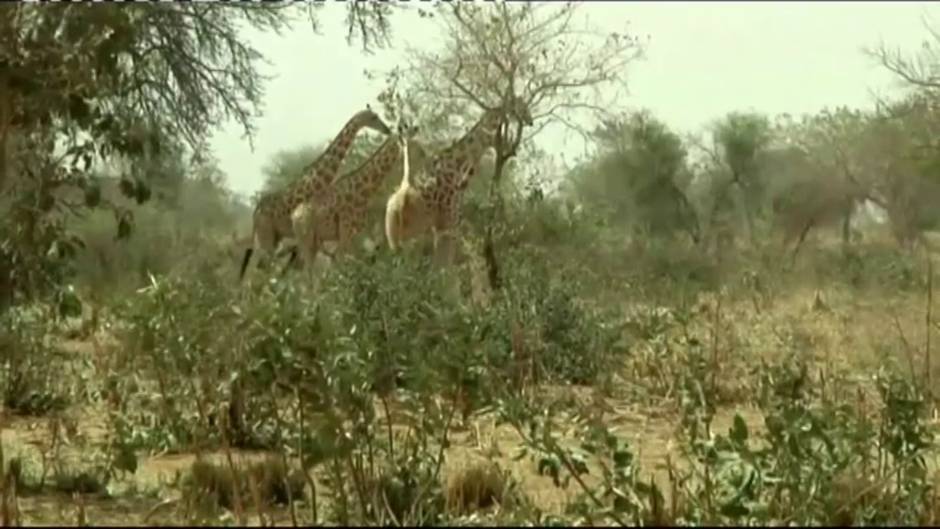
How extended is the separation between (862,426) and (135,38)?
327 centimetres

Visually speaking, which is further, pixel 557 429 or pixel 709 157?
pixel 709 157

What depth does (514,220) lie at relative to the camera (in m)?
16.9

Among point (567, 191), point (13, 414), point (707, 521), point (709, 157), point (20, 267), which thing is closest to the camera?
point (707, 521)

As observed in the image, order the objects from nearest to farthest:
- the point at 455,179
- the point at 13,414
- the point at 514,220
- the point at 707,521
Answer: the point at 707,521, the point at 13,414, the point at 455,179, the point at 514,220

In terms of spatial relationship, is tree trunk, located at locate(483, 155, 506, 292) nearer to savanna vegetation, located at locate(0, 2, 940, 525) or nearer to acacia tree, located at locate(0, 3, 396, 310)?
savanna vegetation, located at locate(0, 2, 940, 525)

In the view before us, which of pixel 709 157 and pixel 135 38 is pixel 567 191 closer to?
pixel 709 157

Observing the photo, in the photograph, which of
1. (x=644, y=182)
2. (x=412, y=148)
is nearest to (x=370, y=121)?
(x=412, y=148)

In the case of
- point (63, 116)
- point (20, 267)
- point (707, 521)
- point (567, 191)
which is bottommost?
point (707, 521)

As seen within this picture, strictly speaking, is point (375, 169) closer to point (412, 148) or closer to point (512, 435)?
point (412, 148)

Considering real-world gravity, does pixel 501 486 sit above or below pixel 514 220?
below

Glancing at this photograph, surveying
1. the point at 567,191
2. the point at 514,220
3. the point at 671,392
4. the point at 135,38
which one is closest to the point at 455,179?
the point at 514,220

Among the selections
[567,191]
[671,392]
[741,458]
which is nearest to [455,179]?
[671,392]

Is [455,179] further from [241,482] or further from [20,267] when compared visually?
[241,482]

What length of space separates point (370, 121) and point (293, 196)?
43.5 inches
